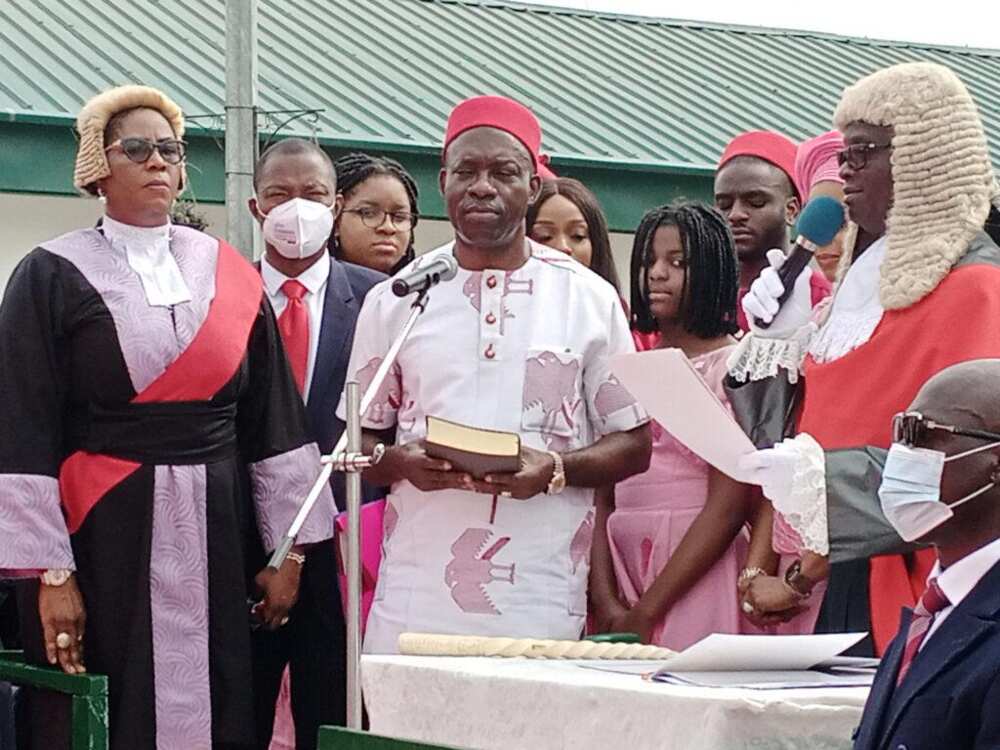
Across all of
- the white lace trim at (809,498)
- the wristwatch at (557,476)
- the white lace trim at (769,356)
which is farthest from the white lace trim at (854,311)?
the wristwatch at (557,476)

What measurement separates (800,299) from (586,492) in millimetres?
760

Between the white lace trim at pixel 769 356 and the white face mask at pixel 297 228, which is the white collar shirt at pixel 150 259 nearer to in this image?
the white face mask at pixel 297 228

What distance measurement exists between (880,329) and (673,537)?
1.03m

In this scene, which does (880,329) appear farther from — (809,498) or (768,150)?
(768,150)

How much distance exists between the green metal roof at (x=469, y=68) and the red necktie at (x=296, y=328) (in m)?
5.75

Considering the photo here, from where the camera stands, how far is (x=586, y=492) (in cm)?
541

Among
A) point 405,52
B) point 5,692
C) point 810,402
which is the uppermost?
point 405,52

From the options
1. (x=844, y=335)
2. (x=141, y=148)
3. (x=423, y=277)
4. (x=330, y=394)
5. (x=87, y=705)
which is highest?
(x=141, y=148)

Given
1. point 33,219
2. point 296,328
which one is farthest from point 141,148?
point 33,219

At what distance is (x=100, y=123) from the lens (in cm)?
577

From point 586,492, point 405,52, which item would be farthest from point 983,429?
point 405,52

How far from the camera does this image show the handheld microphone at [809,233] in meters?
5.46

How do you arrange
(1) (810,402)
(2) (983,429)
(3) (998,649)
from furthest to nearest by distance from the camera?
(1) (810,402), (2) (983,429), (3) (998,649)

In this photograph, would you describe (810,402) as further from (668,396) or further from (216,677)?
(216,677)
